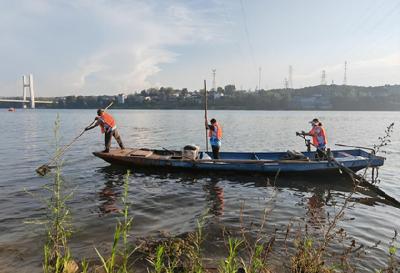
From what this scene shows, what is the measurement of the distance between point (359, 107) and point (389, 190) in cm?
12682

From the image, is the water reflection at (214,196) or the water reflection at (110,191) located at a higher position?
the water reflection at (110,191)

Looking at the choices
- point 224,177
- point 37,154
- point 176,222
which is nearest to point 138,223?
point 176,222

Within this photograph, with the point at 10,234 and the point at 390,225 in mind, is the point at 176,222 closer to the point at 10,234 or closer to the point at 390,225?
the point at 10,234

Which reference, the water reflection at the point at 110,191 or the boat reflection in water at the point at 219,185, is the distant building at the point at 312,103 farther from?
the water reflection at the point at 110,191

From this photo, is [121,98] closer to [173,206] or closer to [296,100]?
[296,100]

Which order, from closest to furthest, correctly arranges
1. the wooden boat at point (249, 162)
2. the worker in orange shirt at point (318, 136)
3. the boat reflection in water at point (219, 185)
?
the boat reflection in water at point (219, 185) → the wooden boat at point (249, 162) → the worker in orange shirt at point (318, 136)

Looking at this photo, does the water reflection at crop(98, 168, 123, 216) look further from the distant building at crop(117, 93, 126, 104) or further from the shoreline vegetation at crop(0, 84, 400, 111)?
the distant building at crop(117, 93, 126, 104)

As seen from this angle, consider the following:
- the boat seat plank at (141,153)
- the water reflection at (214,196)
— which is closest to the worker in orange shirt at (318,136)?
the water reflection at (214,196)

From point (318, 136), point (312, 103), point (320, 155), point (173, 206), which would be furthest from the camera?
point (312, 103)

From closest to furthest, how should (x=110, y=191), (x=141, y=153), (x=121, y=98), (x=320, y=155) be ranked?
(x=110, y=191) < (x=320, y=155) < (x=141, y=153) < (x=121, y=98)

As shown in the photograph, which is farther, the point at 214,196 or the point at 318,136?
the point at 318,136

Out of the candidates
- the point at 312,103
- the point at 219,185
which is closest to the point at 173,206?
the point at 219,185

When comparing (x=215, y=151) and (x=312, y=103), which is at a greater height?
(x=312, y=103)

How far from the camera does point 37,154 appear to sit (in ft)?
66.8
